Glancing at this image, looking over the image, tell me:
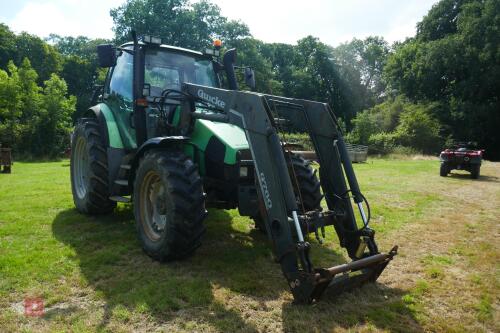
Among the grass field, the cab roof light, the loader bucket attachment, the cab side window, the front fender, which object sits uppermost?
the cab roof light

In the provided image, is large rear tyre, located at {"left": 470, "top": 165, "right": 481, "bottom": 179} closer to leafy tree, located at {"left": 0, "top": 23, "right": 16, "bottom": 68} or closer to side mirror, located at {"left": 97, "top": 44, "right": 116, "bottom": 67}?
side mirror, located at {"left": 97, "top": 44, "right": 116, "bottom": 67}

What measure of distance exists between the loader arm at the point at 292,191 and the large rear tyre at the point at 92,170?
1.86 m

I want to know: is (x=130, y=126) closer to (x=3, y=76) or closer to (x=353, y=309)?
(x=353, y=309)

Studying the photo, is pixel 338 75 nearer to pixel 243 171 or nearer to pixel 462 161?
pixel 462 161

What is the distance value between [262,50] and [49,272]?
58.5 metres

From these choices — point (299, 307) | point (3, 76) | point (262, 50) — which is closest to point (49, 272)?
point (299, 307)

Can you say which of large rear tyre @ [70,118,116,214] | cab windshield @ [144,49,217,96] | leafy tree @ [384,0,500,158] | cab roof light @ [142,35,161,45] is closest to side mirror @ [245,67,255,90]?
cab windshield @ [144,49,217,96]

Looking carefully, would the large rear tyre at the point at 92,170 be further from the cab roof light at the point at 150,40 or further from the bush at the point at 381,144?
the bush at the point at 381,144

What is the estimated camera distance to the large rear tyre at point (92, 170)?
5.83 metres

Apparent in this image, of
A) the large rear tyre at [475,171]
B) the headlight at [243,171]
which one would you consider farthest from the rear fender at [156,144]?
the large rear tyre at [475,171]

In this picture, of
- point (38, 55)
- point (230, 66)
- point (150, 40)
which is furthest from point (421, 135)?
point (38, 55)

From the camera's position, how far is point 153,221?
4.80 meters

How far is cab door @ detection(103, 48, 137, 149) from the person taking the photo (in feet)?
19.1

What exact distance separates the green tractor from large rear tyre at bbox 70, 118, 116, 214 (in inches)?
0.7
